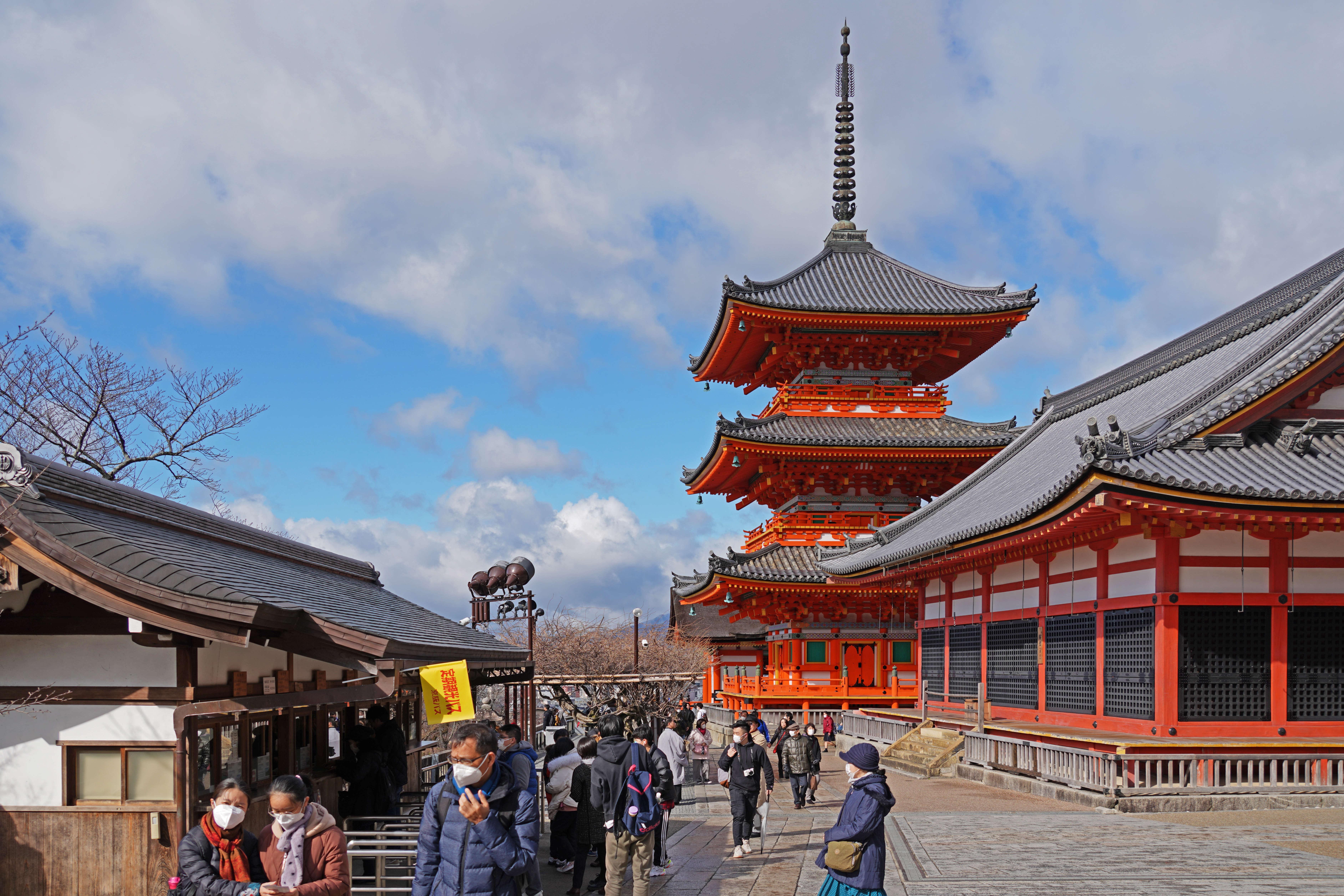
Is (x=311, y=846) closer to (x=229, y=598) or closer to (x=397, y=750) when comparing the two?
(x=229, y=598)

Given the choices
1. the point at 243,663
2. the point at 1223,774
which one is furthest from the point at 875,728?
the point at 243,663

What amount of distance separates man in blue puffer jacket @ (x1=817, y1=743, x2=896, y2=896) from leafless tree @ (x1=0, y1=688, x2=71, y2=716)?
6111mm

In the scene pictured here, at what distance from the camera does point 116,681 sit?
9.27 metres

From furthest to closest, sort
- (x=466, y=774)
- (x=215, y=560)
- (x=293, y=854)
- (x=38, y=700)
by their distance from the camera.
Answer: (x=215, y=560) < (x=38, y=700) < (x=293, y=854) < (x=466, y=774)

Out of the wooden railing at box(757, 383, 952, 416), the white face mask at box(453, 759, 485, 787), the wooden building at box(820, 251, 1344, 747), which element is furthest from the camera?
the wooden railing at box(757, 383, 952, 416)

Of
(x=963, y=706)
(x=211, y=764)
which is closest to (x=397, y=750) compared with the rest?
(x=211, y=764)

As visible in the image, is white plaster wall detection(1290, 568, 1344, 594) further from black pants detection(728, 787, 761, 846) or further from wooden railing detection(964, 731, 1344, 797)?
black pants detection(728, 787, 761, 846)

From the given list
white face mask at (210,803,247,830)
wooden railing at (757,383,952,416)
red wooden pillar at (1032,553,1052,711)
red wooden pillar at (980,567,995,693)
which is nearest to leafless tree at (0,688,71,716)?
white face mask at (210,803,247,830)

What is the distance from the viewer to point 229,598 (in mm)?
8602

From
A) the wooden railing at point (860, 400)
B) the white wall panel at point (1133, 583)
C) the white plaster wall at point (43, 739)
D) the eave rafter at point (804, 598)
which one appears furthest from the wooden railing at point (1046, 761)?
the wooden railing at point (860, 400)

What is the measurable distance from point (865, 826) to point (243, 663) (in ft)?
20.1

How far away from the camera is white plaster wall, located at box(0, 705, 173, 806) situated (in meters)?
9.17

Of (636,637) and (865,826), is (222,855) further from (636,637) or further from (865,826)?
(636,637)

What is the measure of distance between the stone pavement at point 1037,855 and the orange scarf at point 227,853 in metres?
3.73
